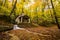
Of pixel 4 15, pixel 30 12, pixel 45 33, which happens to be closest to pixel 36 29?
pixel 45 33

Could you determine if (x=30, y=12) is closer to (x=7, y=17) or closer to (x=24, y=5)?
(x=24, y=5)

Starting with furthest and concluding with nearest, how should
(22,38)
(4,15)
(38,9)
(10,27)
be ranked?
1. (38,9)
2. (4,15)
3. (10,27)
4. (22,38)

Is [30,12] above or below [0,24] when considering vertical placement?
above

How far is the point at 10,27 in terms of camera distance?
279 cm

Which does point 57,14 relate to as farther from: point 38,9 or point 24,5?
point 24,5

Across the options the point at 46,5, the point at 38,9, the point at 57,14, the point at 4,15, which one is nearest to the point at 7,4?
the point at 4,15

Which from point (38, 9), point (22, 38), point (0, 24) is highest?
point (38, 9)

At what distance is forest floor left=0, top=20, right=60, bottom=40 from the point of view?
8.55 feet

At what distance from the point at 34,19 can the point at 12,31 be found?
0.87 metres

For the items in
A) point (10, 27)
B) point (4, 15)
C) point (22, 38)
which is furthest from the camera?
point (4, 15)

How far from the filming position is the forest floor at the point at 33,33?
2607 millimetres

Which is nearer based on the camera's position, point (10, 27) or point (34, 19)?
point (10, 27)

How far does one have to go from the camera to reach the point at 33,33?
281 centimetres

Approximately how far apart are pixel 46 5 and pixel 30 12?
568 mm
